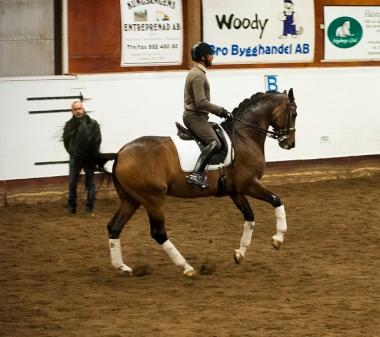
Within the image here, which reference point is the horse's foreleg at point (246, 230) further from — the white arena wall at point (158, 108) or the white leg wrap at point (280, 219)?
the white arena wall at point (158, 108)

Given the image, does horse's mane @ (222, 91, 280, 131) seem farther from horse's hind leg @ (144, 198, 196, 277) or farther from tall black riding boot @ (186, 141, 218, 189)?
horse's hind leg @ (144, 198, 196, 277)

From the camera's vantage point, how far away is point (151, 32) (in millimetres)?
17797

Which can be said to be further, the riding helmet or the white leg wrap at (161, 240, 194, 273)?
the riding helmet

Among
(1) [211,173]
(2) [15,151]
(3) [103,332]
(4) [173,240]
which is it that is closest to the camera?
(3) [103,332]

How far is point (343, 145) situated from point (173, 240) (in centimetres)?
690

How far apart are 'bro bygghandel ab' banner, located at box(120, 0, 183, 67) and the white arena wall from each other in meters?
0.58

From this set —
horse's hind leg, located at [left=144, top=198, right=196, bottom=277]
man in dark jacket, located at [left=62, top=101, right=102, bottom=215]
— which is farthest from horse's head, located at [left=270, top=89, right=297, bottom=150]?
man in dark jacket, located at [left=62, top=101, right=102, bottom=215]

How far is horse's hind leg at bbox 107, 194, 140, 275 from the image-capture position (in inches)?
445

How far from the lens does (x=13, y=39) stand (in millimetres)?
17000

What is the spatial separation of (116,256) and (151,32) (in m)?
7.32

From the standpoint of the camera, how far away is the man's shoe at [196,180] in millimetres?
11359

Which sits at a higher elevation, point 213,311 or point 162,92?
point 162,92

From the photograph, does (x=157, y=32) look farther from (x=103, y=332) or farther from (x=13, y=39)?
(x=103, y=332)

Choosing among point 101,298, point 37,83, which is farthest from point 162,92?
point 101,298
